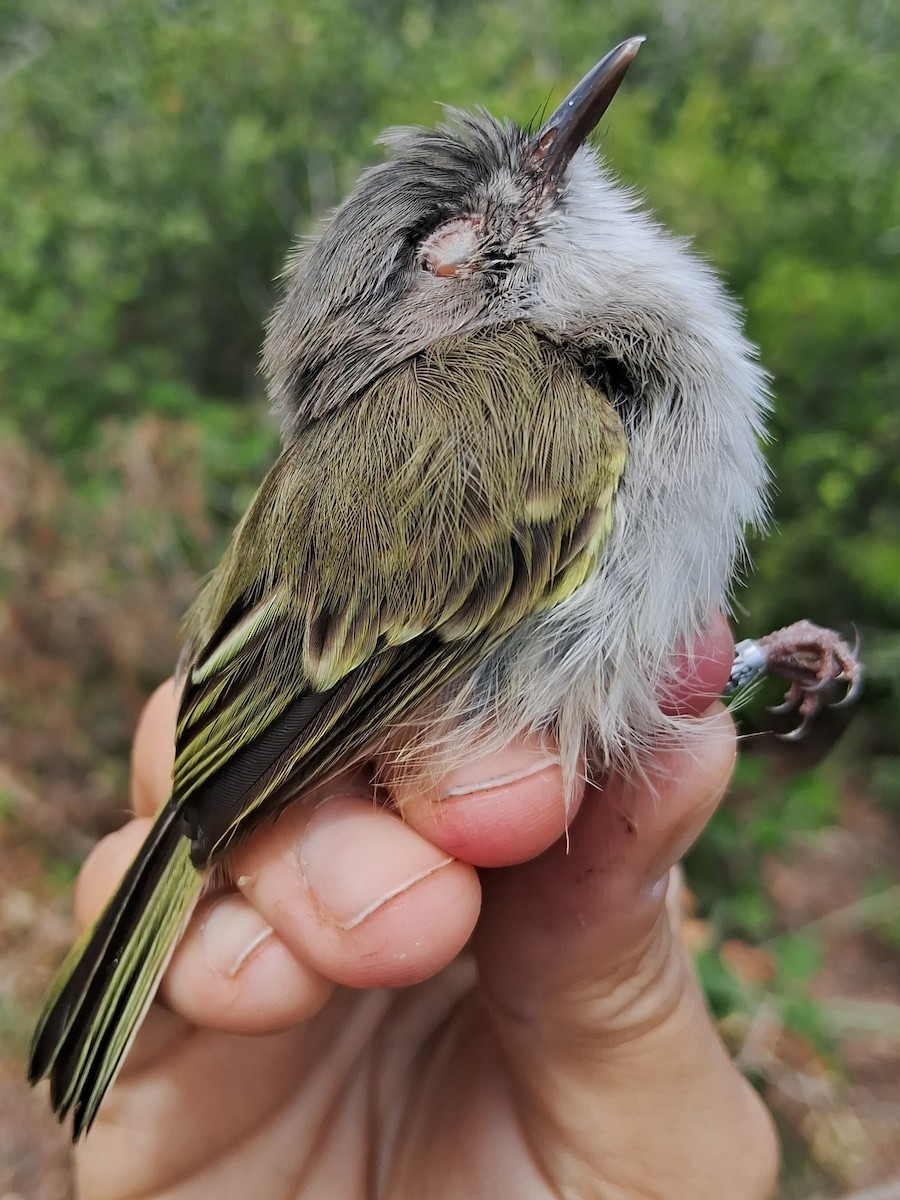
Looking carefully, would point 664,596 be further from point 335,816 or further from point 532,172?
point 532,172

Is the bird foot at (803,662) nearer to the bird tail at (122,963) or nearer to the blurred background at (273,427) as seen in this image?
the blurred background at (273,427)

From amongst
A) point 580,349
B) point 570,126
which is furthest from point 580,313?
point 570,126

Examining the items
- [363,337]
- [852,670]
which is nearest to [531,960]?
[852,670]

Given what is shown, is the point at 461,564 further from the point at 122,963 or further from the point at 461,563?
the point at 122,963

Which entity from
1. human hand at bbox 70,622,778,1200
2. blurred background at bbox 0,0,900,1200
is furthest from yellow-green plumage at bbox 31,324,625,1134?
blurred background at bbox 0,0,900,1200

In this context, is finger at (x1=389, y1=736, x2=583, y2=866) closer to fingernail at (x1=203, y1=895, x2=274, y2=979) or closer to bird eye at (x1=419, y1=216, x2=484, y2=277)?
fingernail at (x1=203, y1=895, x2=274, y2=979)

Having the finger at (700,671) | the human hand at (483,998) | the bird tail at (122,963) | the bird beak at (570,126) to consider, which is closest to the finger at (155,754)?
the human hand at (483,998)
